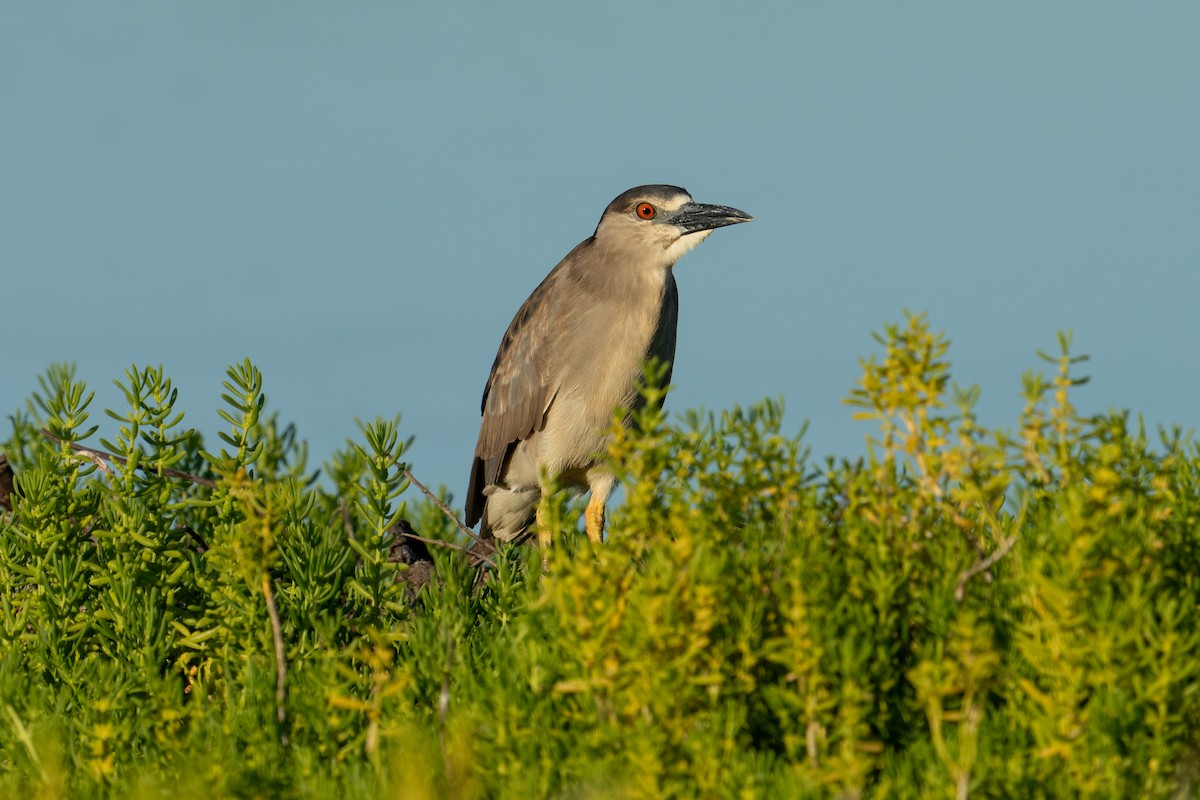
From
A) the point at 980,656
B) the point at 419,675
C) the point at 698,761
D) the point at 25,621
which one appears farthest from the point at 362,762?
the point at 25,621

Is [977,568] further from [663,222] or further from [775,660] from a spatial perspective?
[663,222]

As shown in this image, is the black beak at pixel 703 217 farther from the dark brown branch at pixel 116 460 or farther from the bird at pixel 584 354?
the dark brown branch at pixel 116 460

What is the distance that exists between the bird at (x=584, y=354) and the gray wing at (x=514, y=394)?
10 mm

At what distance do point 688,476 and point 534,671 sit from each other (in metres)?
0.69

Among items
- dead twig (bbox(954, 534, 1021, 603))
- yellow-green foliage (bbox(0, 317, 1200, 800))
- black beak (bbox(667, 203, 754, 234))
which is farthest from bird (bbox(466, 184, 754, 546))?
dead twig (bbox(954, 534, 1021, 603))

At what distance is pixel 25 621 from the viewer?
5.32 meters

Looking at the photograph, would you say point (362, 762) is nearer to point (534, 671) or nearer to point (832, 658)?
point (534, 671)

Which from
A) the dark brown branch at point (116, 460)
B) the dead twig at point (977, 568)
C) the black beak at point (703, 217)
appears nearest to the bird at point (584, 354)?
the black beak at point (703, 217)

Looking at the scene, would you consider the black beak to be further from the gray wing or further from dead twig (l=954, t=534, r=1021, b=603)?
dead twig (l=954, t=534, r=1021, b=603)

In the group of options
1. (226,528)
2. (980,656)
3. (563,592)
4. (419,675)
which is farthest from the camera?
(226,528)

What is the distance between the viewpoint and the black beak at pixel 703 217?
8.35m

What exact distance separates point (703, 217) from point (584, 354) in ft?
3.92

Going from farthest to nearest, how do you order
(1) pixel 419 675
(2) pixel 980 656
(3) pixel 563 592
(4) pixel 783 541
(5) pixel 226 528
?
(5) pixel 226 528 → (1) pixel 419 675 → (4) pixel 783 541 → (3) pixel 563 592 → (2) pixel 980 656

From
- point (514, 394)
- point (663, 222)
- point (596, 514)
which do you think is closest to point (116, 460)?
point (514, 394)
